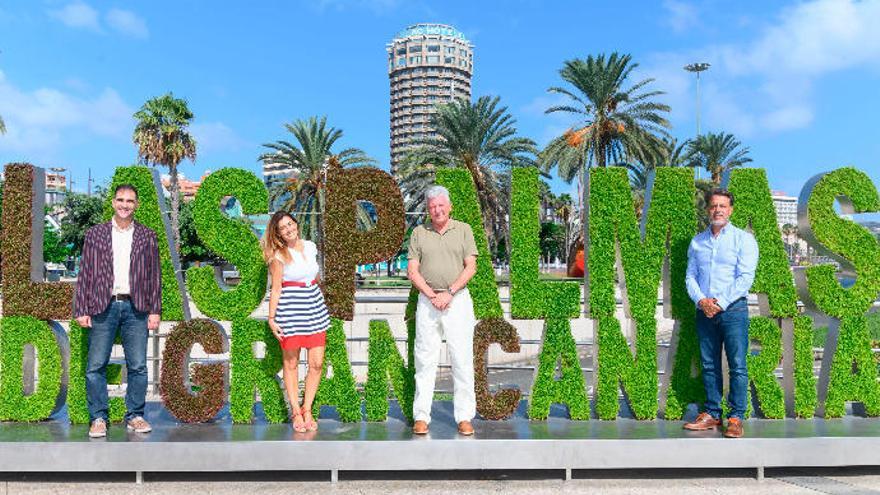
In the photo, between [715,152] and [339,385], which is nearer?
[339,385]

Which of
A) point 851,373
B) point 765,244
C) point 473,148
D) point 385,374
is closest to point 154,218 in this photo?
point 385,374

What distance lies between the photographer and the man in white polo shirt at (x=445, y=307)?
564 centimetres

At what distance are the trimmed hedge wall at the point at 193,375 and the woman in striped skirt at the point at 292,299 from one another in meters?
0.85

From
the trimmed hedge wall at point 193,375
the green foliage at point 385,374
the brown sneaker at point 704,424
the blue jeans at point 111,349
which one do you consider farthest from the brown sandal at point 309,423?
the brown sneaker at point 704,424

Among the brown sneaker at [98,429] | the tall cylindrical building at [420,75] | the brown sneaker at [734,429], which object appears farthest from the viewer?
the tall cylindrical building at [420,75]

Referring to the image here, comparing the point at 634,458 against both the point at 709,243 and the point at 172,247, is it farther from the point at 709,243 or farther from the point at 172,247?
the point at 172,247

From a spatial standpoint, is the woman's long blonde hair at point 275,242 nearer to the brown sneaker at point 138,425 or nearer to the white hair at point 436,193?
the white hair at point 436,193

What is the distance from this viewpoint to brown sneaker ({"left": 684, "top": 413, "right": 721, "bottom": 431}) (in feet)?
19.0

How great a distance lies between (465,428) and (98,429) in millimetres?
3085

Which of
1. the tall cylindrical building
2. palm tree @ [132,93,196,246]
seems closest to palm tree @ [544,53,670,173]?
palm tree @ [132,93,196,246]

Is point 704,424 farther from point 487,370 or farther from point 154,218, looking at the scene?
point 154,218

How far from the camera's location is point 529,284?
6.40 m

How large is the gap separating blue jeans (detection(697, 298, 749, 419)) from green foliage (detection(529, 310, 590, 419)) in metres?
1.11

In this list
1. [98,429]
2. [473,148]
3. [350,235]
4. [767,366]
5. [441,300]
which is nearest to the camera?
[441,300]
